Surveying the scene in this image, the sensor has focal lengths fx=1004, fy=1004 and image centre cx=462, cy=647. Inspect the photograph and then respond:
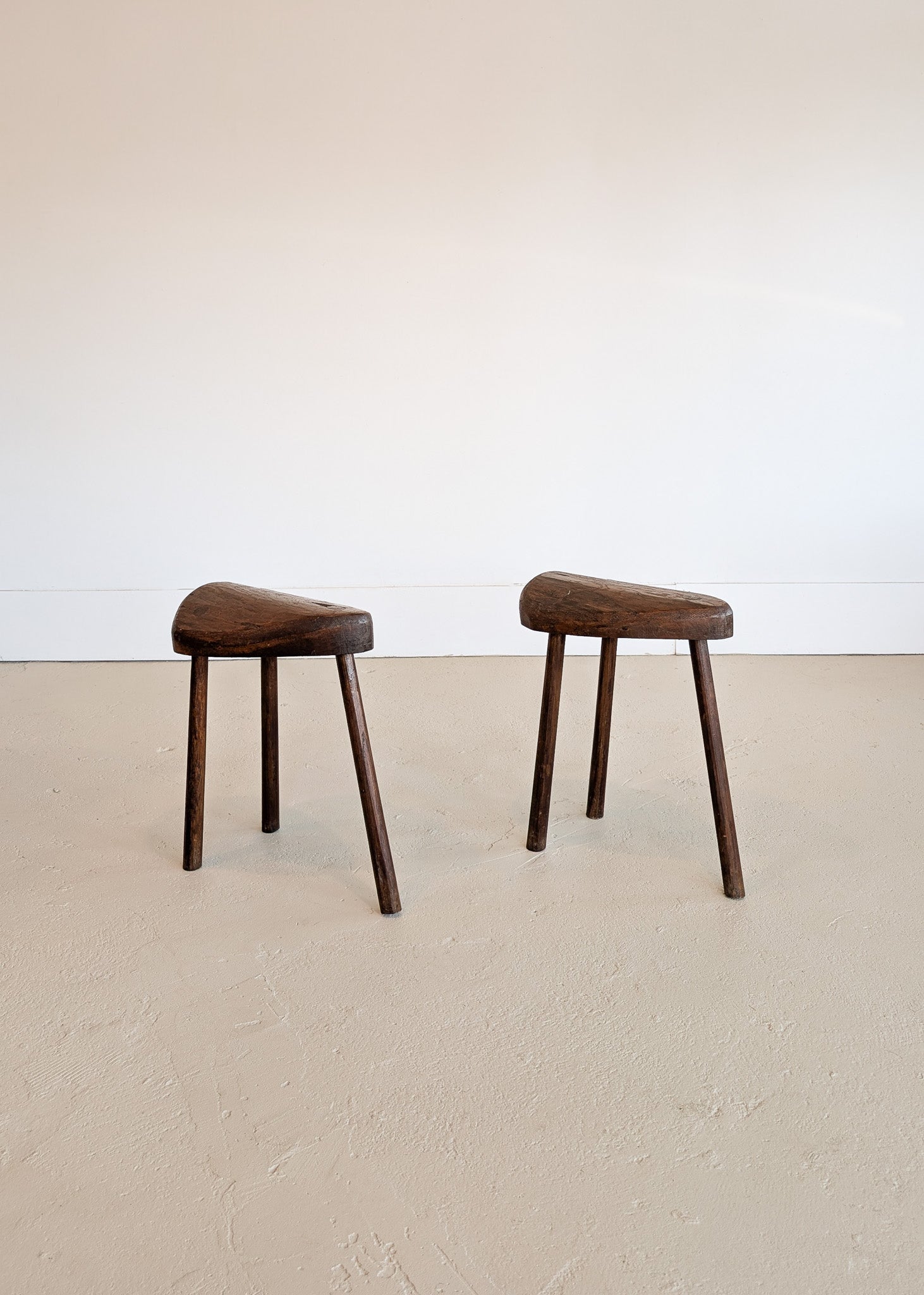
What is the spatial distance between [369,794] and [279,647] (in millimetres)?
235

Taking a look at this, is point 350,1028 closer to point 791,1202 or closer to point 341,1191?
point 341,1191

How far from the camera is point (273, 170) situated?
2711 mm

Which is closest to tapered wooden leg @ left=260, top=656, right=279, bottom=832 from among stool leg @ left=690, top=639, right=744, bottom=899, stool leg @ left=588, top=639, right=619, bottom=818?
stool leg @ left=588, top=639, right=619, bottom=818

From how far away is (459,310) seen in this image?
2791 mm

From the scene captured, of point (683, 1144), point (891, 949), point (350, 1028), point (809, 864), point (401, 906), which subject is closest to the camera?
point (683, 1144)

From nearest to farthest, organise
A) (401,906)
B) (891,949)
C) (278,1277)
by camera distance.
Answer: (278,1277) < (891,949) < (401,906)

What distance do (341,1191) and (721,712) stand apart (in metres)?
1.64

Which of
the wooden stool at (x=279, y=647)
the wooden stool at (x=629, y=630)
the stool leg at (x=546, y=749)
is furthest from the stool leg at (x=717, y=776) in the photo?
the wooden stool at (x=279, y=647)

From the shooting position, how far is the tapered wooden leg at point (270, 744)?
1.59 m

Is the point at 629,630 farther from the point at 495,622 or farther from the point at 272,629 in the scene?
the point at 495,622

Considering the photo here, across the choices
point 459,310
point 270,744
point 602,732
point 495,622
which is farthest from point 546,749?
point 459,310

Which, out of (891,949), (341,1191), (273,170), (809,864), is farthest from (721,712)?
(273,170)

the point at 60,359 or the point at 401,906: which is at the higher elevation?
the point at 60,359

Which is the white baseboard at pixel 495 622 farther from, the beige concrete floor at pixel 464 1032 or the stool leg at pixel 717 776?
the stool leg at pixel 717 776
